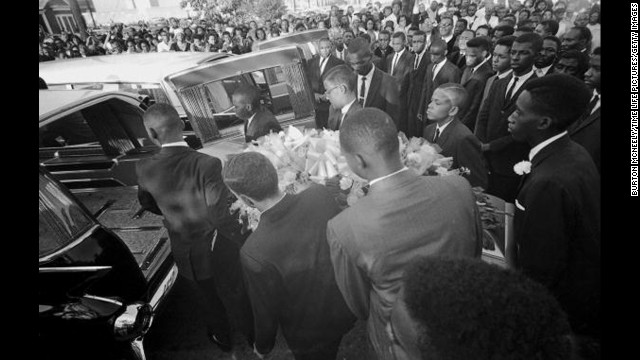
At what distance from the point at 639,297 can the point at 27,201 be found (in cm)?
348

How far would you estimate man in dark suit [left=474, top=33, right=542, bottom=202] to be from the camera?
153 inches

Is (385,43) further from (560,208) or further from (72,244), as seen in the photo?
(72,244)

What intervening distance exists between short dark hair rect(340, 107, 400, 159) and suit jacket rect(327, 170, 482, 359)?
171 mm

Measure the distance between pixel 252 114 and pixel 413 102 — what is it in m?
3.42

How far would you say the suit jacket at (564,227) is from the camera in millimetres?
1919

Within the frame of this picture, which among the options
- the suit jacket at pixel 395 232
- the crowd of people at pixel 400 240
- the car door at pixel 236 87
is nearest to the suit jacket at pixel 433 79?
the crowd of people at pixel 400 240

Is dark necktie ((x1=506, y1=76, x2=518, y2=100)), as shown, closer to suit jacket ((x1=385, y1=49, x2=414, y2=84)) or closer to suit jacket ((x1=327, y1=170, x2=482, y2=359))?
suit jacket ((x1=385, y1=49, x2=414, y2=84))

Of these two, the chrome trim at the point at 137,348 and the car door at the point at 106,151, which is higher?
the car door at the point at 106,151

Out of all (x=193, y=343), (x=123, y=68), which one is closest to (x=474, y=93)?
(x=193, y=343)

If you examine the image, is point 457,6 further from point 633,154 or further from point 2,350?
point 2,350

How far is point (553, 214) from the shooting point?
193 cm

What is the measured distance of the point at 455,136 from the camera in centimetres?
306

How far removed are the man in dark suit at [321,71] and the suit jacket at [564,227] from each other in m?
5.18

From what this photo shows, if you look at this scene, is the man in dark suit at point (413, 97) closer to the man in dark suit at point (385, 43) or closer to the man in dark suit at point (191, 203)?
the man in dark suit at point (385, 43)
